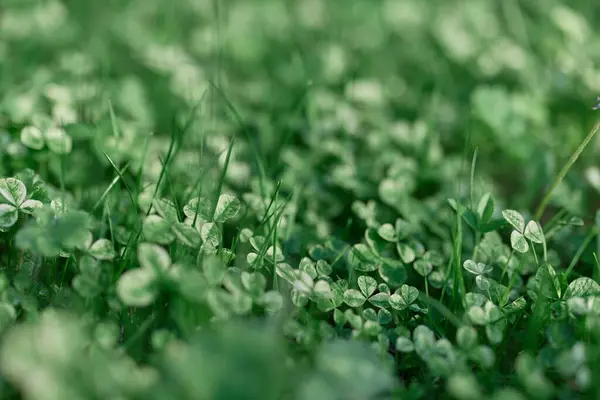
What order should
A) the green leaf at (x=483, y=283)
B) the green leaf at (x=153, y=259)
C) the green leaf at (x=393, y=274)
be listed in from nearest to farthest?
1. the green leaf at (x=153, y=259)
2. the green leaf at (x=483, y=283)
3. the green leaf at (x=393, y=274)

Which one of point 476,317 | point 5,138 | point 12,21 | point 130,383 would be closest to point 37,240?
point 130,383

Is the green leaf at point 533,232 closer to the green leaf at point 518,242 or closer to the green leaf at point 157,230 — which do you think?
the green leaf at point 518,242

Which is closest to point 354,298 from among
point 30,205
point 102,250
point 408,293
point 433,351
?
point 408,293

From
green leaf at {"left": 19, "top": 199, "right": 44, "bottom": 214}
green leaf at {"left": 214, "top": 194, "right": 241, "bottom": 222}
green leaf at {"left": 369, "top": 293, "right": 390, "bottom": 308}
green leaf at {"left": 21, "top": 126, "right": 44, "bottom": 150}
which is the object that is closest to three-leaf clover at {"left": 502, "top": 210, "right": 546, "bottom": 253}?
green leaf at {"left": 369, "top": 293, "right": 390, "bottom": 308}

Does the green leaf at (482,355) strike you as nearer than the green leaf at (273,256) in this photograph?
Yes

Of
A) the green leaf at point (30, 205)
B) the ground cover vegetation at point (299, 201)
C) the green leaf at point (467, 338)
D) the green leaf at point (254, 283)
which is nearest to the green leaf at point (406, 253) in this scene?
the ground cover vegetation at point (299, 201)

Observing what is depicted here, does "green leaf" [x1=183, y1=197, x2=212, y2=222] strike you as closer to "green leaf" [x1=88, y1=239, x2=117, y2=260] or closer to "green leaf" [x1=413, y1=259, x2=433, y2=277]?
"green leaf" [x1=88, y1=239, x2=117, y2=260]

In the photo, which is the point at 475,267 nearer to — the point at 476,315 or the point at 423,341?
the point at 476,315
